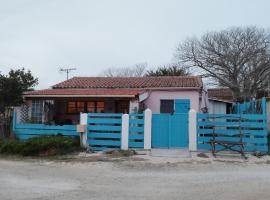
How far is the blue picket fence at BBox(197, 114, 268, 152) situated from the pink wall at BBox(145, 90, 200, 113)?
7.05 metres

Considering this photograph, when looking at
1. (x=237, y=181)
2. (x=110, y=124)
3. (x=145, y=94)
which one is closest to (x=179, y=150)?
(x=110, y=124)

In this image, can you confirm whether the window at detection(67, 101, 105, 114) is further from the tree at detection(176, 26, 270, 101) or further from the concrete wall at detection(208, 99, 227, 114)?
the tree at detection(176, 26, 270, 101)

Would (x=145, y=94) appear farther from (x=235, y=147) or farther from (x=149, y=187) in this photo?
(x=149, y=187)

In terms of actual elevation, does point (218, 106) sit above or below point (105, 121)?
above

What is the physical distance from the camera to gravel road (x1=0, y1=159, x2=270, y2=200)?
7.63m

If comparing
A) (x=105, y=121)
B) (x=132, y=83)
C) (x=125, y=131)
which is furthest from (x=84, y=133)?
(x=132, y=83)

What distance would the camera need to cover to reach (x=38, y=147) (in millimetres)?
13797

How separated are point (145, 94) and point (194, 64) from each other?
22.4m

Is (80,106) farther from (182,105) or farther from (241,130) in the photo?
(241,130)

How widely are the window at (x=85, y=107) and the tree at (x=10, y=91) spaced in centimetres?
303

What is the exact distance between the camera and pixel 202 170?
10789 millimetres

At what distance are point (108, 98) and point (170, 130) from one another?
5214 millimetres

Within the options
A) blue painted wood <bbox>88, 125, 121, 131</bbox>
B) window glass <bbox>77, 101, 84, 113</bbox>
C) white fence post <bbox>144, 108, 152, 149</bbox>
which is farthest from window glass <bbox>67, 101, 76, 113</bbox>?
white fence post <bbox>144, 108, 152, 149</bbox>

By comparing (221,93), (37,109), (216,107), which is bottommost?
(37,109)
